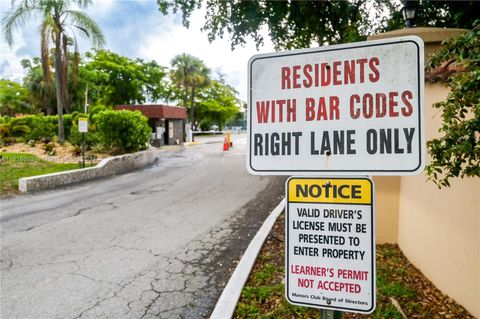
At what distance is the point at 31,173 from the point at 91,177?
2.02 meters

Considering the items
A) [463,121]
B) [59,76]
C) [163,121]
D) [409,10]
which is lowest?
[463,121]

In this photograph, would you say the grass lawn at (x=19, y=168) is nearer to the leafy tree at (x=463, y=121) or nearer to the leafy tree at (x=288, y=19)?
the leafy tree at (x=288, y=19)

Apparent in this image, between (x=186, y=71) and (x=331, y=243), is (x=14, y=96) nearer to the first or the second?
(x=186, y=71)

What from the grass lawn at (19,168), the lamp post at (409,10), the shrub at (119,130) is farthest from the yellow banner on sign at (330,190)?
the shrub at (119,130)

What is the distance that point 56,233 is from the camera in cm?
701

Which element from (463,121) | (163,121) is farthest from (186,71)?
(463,121)

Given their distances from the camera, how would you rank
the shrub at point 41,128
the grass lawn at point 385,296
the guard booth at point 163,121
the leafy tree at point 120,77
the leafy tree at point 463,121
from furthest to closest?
the leafy tree at point 120,77 < the guard booth at point 163,121 < the shrub at point 41,128 < the grass lawn at point 385,296 < the leafy tree at point 463,121

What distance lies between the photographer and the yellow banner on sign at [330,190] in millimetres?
1573

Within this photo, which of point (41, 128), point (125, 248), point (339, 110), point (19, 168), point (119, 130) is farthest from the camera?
point (41, 128)

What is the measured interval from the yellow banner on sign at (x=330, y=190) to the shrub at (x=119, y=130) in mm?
18066

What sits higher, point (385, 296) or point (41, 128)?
point (41, 128)

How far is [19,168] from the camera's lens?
1448 centimetres

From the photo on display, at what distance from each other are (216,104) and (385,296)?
5496cm

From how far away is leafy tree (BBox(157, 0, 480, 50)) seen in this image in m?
10.5
